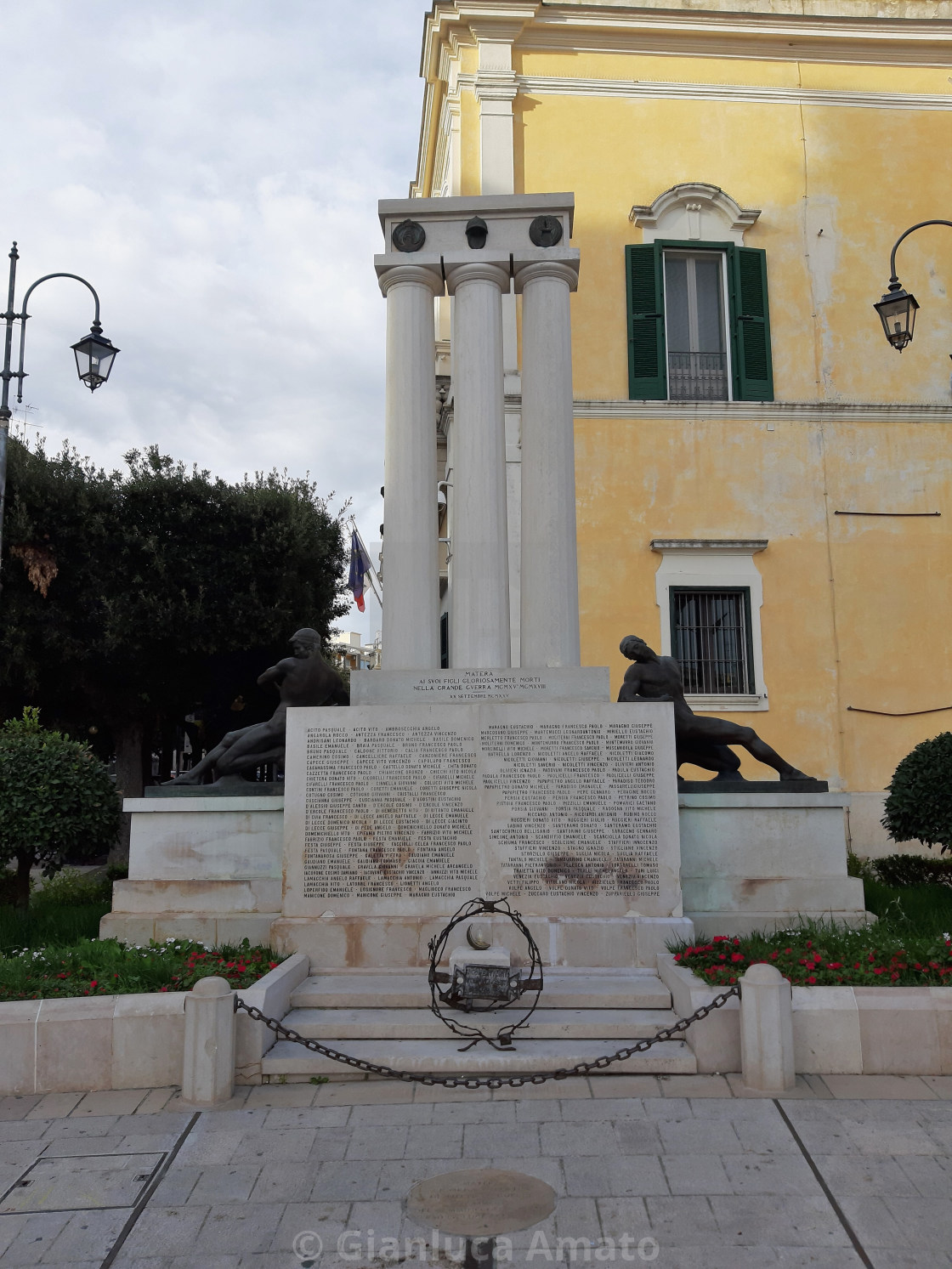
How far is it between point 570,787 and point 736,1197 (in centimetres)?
437

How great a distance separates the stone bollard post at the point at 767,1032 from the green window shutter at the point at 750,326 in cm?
1357

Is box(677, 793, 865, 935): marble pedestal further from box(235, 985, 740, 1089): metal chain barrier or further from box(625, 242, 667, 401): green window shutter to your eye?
box(625, 242, 667, 401): green window shutter

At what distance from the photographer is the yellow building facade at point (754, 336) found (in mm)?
17266

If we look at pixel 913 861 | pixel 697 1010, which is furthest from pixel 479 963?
pixel 913 861

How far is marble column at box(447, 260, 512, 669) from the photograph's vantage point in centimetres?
1034

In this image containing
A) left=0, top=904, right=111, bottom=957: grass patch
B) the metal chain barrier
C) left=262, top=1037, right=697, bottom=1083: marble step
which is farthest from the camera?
left=0, top=904, right=111, bottom=957: grass patch

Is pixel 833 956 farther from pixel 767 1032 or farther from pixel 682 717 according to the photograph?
pixel 682 717

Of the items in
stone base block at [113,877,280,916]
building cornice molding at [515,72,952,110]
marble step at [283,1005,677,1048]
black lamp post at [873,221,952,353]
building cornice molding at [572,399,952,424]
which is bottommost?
marble step at [283,1005,677,1048]

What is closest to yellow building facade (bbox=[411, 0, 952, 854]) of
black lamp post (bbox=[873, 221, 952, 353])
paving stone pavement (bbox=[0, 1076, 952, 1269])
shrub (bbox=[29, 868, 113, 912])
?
black lamp post (bbox=[873, 221, 952, 353])

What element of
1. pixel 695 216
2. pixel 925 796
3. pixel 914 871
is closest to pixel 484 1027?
pixel 925 796

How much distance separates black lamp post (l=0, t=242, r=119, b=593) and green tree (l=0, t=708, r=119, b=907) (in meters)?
4.49

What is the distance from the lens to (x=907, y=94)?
19.0 metres

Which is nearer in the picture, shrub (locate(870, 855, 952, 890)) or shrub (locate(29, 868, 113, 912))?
shrub (locate(29, 868, 113, 912))

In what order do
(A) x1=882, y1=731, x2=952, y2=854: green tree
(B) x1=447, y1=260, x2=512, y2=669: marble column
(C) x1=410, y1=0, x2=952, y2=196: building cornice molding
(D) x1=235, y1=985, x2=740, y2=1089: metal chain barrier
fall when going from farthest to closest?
1. (C) x1=410, y1=0, x2=952, y2=196: building cornice molding
2. (A) x1=882, y1=731, x2=952, y2=854: green tree
3. (B) x1=447, y1=260, x2=512, y2=669: marble column
4. (D) x1=235, y1=985, x2=740, y2=1089: metal chain barrier
